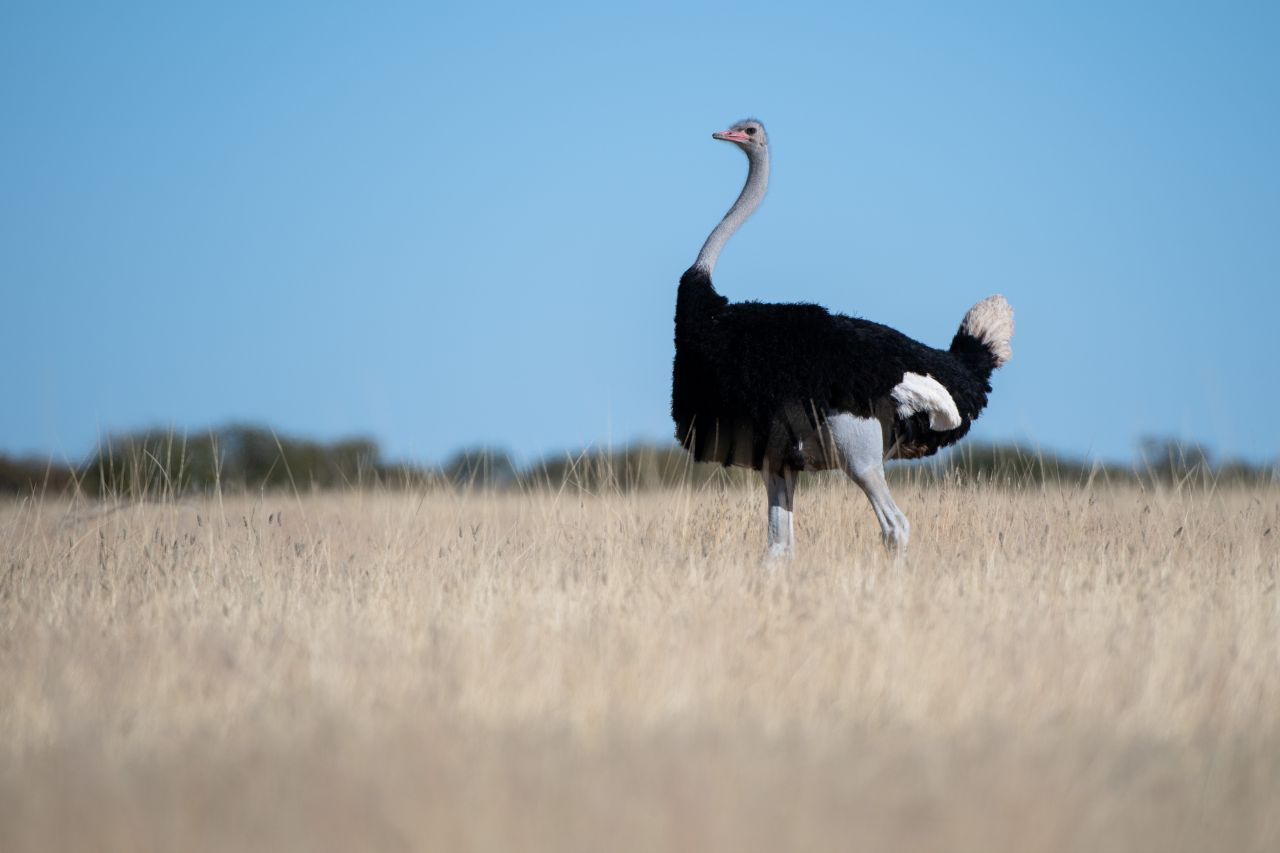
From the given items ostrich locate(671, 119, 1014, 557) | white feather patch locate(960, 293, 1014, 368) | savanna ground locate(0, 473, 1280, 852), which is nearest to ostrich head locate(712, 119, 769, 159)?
ostrich locate(671, 119, 1014, 557)

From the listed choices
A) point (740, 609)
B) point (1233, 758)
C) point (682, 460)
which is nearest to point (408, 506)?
point (740, 609)

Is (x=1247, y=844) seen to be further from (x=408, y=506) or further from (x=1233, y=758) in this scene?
(x=408, y=506)

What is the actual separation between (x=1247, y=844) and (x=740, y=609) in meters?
2.53

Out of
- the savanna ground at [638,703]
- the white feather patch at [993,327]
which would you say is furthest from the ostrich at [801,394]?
the white feather patch at [993,327]

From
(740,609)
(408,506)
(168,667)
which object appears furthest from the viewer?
(408,506)

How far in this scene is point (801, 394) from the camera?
7191 millimetres

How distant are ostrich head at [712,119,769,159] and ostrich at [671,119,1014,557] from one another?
1.03m

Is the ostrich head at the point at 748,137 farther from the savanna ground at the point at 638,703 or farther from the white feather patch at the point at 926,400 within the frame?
the savanna ground at the point at 638,703

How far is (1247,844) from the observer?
3166mm

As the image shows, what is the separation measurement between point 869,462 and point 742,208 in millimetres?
1795

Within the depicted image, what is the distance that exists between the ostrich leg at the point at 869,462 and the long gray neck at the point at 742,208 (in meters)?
1.22

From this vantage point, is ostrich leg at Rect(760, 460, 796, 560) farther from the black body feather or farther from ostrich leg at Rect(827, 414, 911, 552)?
ostrich leg at Rect(827, 414, 911, 552)

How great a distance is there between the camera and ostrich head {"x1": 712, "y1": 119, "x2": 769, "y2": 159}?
8.51m

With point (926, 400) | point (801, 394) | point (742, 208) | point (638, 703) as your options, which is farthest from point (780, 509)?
point (638, 703)
